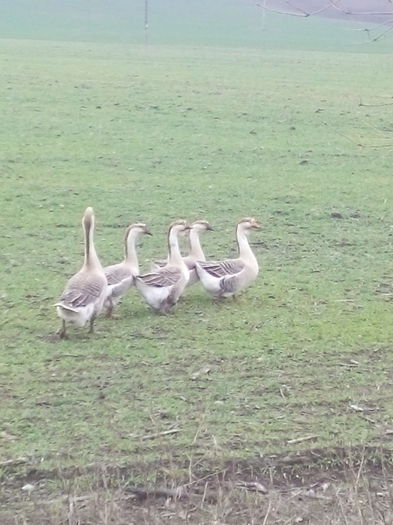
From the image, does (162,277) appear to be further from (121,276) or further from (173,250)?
(173,250)

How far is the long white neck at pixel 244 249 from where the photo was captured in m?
8.91

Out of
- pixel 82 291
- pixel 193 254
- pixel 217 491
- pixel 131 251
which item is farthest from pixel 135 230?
pixel 217 491

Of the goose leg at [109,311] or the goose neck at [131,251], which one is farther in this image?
the goose neck at [131,251]

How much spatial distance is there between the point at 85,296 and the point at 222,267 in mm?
1542

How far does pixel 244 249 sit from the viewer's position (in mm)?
9016

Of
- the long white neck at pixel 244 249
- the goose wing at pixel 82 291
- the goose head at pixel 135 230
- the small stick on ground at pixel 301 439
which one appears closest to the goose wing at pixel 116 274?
the goose wing at pixel 82 291

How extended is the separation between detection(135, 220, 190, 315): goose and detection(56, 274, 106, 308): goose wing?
1.53ft

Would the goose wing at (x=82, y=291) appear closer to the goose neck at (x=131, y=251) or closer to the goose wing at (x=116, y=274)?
the goose wing at (x=116, y=274)

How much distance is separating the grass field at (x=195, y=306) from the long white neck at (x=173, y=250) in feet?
1.32

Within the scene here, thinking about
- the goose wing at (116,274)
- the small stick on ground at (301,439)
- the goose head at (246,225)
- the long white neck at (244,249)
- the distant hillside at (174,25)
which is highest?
the goose head at (246,225)

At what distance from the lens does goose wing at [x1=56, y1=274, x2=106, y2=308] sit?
746 cm

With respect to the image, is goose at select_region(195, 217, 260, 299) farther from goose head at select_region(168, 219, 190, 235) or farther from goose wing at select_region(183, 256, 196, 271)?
goose head at select_region(168, 219, 190, 235)

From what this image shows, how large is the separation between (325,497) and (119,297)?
3.15 metres

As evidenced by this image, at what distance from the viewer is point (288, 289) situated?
899 cm
